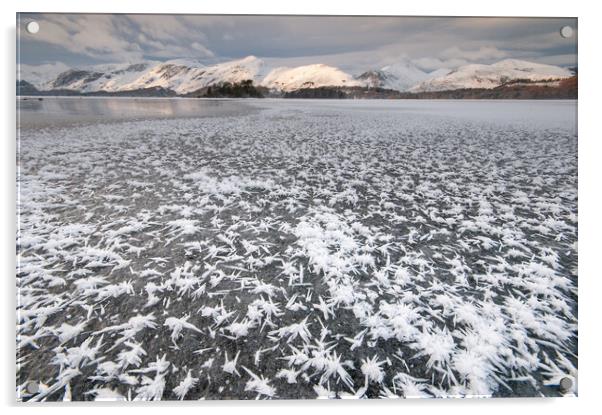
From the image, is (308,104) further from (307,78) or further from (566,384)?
(566,384)

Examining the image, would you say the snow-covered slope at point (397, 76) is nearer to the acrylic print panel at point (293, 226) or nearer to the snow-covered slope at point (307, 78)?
the acrylic print panel at point (293, 226)

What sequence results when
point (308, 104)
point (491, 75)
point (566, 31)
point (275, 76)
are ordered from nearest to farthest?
point (566, 31), point (491, 75), point (275, 76), point (308, 104)

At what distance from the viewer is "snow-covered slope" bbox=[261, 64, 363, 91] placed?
333 cm

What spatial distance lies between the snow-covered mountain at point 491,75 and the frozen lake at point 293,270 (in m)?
0.27

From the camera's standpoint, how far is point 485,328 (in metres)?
1.92

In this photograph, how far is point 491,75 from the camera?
10.5 ft

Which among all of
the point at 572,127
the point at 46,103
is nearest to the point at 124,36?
the point at 46,103

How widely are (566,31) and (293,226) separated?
3.31m

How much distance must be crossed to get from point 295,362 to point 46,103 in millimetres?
3691

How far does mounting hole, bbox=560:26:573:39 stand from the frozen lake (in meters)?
0.63

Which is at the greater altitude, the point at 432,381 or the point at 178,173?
the point at 178,173

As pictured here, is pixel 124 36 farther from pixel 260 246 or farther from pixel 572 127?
pixel 572 127

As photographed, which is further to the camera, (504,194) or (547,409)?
(504,194)
